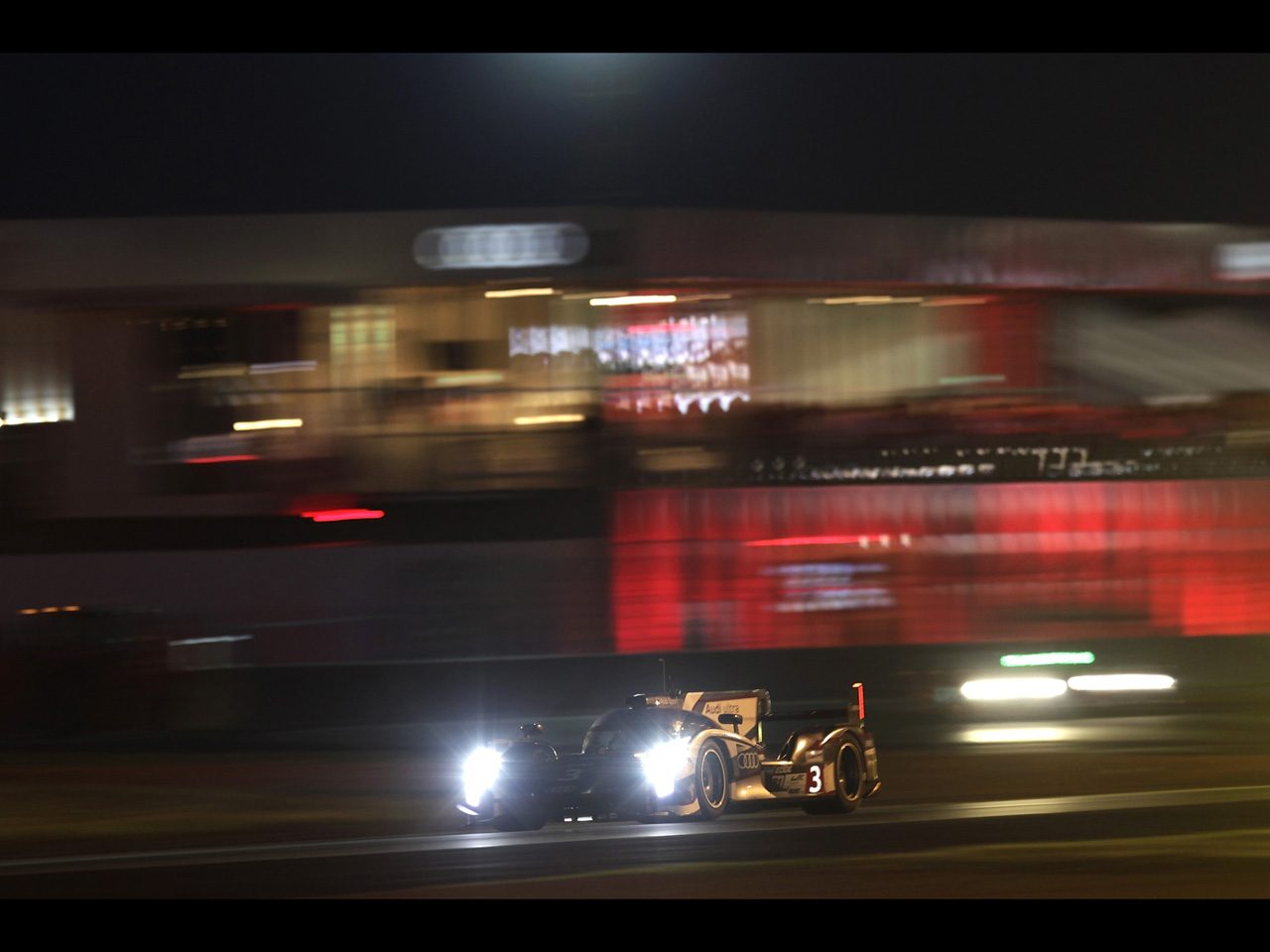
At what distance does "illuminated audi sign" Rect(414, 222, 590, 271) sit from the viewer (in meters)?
19.2

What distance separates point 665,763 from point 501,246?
12078 mm

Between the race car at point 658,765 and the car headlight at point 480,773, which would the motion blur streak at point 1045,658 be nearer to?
the race car at point 658,765

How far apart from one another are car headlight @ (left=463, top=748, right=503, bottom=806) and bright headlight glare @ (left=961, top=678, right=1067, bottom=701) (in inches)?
375

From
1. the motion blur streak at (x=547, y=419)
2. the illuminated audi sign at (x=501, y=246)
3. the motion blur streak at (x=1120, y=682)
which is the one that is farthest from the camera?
the motion blur streak at (x=547, y=419)

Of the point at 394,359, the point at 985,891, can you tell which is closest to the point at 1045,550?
the point at 394,359

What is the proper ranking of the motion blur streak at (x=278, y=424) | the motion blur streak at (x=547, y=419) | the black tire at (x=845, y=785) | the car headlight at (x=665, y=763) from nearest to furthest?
the car headlight at (x=665, y=763) < the black tire at (x=845, y=785) < the motion blur streak at (x=547, y=419) < the motion blur streak at (x=278, y=424)

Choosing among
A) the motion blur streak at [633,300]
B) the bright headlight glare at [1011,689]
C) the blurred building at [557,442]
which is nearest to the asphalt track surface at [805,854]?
Result: the bright headlight glare at [1011,689]

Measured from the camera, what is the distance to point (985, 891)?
308 inches

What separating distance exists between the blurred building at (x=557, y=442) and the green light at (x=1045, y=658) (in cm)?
198

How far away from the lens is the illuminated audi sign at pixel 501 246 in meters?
19.2

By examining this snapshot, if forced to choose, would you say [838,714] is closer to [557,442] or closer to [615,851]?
[615,851]

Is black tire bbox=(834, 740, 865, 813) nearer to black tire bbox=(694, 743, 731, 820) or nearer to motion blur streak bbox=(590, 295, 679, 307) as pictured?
black tire bbox=(694, 743, 731, 820)

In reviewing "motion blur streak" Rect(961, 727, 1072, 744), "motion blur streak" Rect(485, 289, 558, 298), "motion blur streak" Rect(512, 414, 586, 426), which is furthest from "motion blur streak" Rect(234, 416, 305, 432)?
"motion blur streak" Rect(961, 727, 1072, 744)
